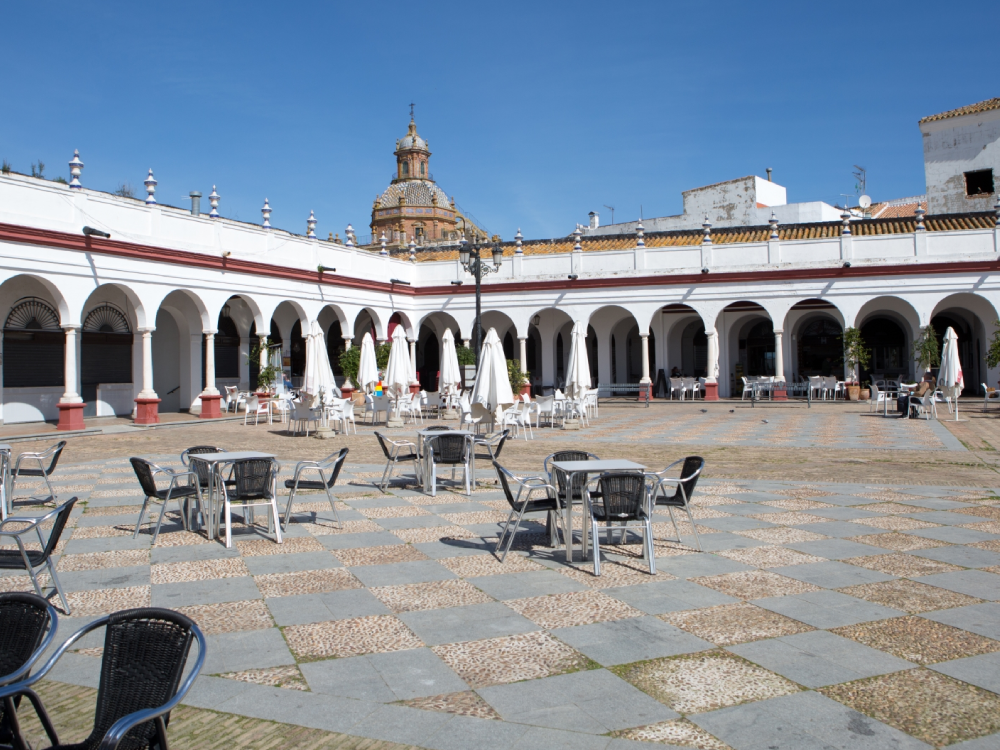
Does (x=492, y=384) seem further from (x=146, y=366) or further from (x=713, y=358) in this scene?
(x=713, y=358)

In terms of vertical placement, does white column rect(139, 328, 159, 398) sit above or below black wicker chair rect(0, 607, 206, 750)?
above

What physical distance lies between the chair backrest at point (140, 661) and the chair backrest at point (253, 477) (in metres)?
4.12

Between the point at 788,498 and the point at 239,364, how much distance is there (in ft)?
64.0

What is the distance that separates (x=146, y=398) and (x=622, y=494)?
Result: 15.4 m

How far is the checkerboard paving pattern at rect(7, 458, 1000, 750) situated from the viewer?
3564mm

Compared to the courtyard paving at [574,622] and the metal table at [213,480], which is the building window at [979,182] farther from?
the metal table at [213,480]

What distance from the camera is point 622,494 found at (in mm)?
5684

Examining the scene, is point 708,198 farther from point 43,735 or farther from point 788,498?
point 43,735

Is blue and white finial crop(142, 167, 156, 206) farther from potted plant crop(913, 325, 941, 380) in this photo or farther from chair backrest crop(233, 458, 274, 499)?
potted plant crop(913, 325, 941, 380)

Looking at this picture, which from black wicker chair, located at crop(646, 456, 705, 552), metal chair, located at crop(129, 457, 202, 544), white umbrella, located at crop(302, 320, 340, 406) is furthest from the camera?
white umbrella, located at crop(302, 320, 340, 406)

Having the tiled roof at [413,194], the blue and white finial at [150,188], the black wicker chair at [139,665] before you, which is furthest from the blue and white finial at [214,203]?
the tiled roof at [413,194]

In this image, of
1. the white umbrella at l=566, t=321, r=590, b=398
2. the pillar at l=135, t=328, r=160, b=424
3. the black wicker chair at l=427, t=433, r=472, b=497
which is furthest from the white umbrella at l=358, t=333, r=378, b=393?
the black wicker chair at l=427, t=433, r=472, b=497

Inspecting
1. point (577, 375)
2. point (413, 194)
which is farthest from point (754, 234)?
point (413, 194)

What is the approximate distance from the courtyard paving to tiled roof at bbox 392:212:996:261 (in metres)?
20.0
